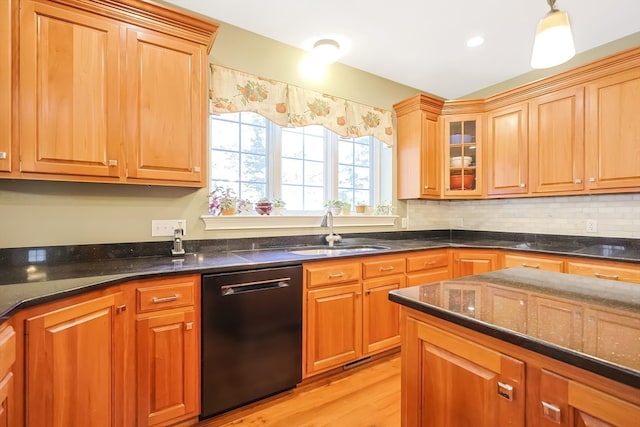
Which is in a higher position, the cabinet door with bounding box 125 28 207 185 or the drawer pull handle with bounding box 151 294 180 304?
the cabinet door with bounding box 125 28 207 185

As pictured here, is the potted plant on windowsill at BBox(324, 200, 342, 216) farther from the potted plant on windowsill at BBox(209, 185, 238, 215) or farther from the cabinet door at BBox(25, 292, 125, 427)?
the cabinet door at BBox(25, 292, 125, 427)

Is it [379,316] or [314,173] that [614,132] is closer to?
[379,316]

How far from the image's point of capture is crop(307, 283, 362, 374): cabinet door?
6.83 feet

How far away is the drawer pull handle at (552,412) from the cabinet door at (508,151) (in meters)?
2.72

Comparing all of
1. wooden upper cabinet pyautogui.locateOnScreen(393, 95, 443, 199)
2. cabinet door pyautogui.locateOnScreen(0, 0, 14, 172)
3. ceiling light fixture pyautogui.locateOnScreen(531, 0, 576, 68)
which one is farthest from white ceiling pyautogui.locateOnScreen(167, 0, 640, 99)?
ceiling light fixture pyautogui.locateOnScreen(531, 0, 576, 68)

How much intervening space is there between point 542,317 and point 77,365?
67.3 inches

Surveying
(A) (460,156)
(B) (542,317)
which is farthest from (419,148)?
(B) (542,317)

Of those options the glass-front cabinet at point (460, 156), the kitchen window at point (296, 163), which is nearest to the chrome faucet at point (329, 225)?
the kitchen window at point (296, 163)

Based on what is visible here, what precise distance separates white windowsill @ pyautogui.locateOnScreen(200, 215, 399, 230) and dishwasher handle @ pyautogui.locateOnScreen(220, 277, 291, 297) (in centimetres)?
71

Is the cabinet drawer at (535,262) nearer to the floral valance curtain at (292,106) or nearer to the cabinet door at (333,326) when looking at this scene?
the cabinet door at (333,326)

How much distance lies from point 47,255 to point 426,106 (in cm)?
334

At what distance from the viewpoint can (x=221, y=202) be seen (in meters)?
2.38

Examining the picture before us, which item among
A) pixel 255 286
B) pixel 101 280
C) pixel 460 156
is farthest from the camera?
pixel 460 156

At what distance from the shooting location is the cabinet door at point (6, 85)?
1.46 metres
